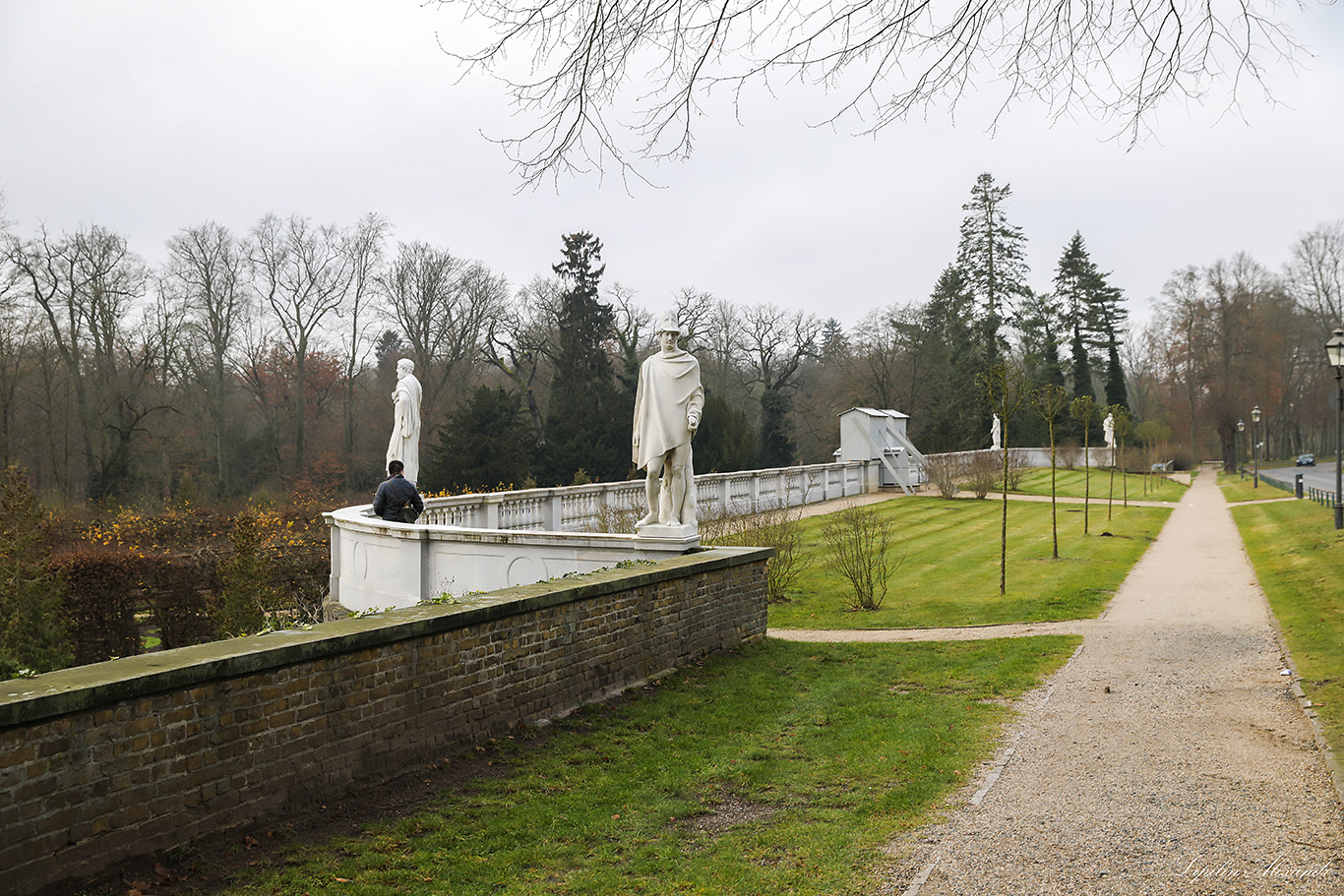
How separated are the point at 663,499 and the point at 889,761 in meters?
4.74

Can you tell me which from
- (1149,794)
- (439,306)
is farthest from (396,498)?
(439,306)

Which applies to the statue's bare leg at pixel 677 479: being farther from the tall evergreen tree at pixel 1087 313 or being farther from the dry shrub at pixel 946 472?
the tall evergreen tree at pixel 1087 313

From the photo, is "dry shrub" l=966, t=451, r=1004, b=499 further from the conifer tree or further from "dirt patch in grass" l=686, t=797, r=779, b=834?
"dirt patch in grass" l=686, t=797, r=779, b=834

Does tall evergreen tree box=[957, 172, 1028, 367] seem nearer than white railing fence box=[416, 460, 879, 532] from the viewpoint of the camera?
No

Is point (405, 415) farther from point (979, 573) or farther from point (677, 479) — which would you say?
point (979, 573)

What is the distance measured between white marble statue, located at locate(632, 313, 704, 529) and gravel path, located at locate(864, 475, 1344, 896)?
4216mm

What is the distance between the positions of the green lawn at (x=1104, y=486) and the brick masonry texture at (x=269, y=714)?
29.6 m

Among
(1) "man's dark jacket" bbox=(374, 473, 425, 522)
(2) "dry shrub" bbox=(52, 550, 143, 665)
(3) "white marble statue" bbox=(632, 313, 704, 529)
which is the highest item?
(3) "white marble statue" bbox=(632, 313, 704, 529)

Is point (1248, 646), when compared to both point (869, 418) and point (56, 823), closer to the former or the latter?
point (56, 823)

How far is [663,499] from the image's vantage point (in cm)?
1023

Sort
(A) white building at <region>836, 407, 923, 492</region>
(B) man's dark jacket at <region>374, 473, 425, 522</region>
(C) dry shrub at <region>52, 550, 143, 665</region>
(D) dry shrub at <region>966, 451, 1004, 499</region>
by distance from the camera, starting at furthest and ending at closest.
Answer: (A) white building at <region>836, 407, 923, 492</region> → (D) dry shrub at <region>966, 451, 1004, 499</region> → (C) dry shrub at <region>52, 550, 143, 665</region> → (B) man's dark jacket at <region>374, 473, 425, 522</region>

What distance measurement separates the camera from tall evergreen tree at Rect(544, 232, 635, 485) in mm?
38625

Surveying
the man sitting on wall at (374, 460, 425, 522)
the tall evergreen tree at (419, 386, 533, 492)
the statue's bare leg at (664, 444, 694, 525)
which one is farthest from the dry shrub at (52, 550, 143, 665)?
the tall evergreen tree at (419, 386, 533, 492)

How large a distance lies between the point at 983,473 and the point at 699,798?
96.9ft
